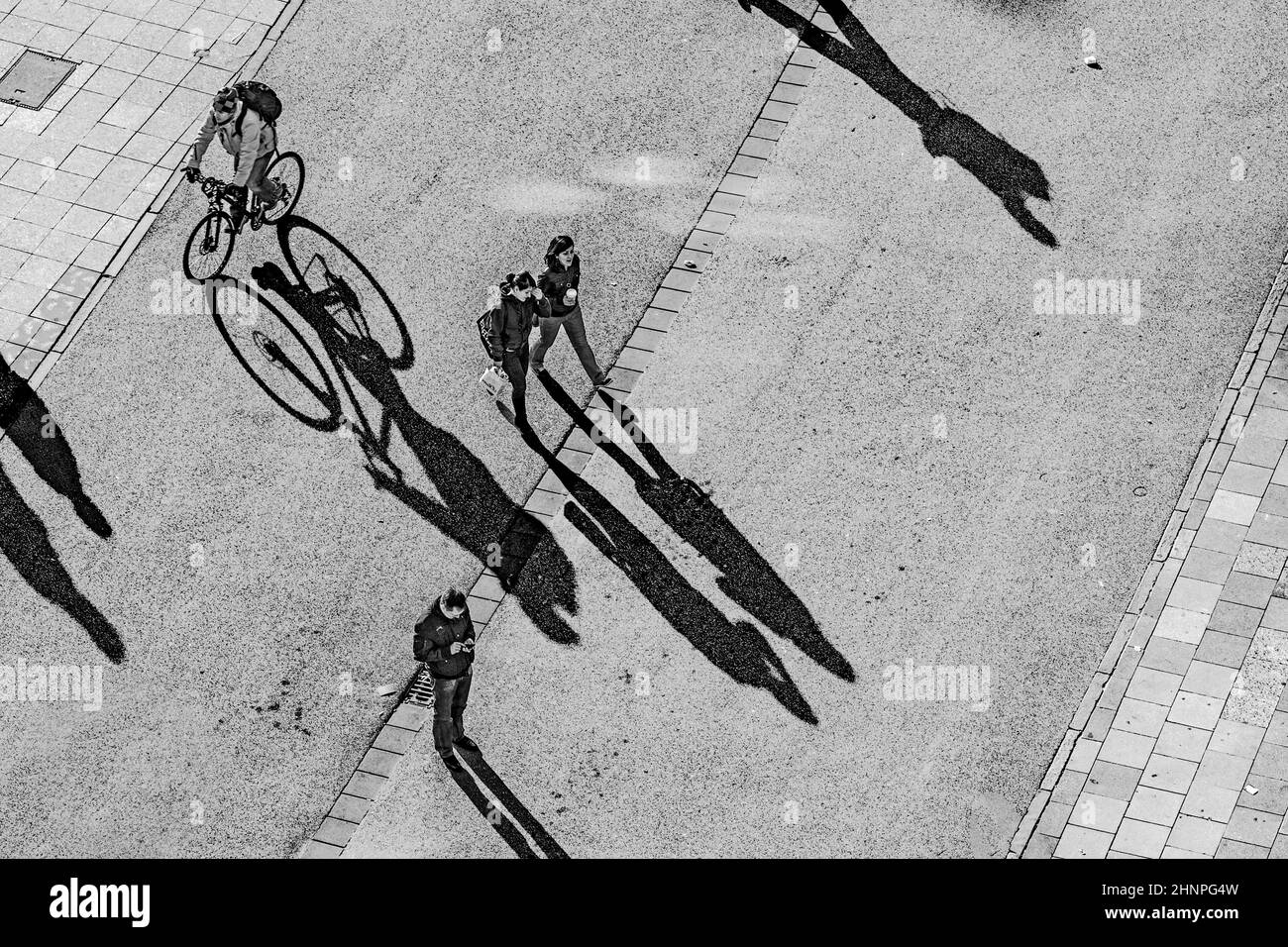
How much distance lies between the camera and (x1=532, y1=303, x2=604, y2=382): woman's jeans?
13.6 metres

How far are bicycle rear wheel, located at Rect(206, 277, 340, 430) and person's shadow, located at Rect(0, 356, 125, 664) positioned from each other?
1782 mm

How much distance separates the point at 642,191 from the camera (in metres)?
15.6

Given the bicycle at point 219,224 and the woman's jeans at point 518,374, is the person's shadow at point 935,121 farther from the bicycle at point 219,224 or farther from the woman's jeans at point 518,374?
the bicycle at point 219,224

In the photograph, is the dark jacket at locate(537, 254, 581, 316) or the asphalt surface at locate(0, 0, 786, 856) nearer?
the asphalt surface at locate(0, 0, 786, 856)

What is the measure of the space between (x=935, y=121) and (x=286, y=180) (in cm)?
655

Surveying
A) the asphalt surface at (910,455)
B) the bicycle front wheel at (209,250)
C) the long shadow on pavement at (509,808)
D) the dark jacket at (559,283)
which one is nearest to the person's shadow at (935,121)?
the asphalt surface at (910,455)

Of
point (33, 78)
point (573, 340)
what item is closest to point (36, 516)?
point (573, 340)

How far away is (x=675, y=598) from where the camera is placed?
512 inches

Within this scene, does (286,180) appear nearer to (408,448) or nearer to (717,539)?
(408,448)

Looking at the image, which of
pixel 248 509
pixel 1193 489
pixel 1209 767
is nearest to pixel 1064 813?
pixel 1209 767

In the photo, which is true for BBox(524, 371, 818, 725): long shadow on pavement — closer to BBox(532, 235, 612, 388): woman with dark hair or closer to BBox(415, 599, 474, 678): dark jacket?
BBox(532, 235, 612, 388): woman with dark hair

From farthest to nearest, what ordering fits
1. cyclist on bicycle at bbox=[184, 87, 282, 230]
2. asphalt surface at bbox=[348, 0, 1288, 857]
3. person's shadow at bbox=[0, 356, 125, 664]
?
cyclist on bicycle at bbox=[184, 87, 282, 230], person's shadow at bbox=[0, 356, 125, 664], asphalt surface at bbox=[348, 0, 1288, 857]

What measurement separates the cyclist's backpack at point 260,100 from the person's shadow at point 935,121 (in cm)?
533

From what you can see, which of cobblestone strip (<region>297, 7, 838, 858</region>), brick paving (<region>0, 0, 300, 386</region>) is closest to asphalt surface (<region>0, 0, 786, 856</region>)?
cobblestone strip (<region>297, 7, 838, 858</region>)
